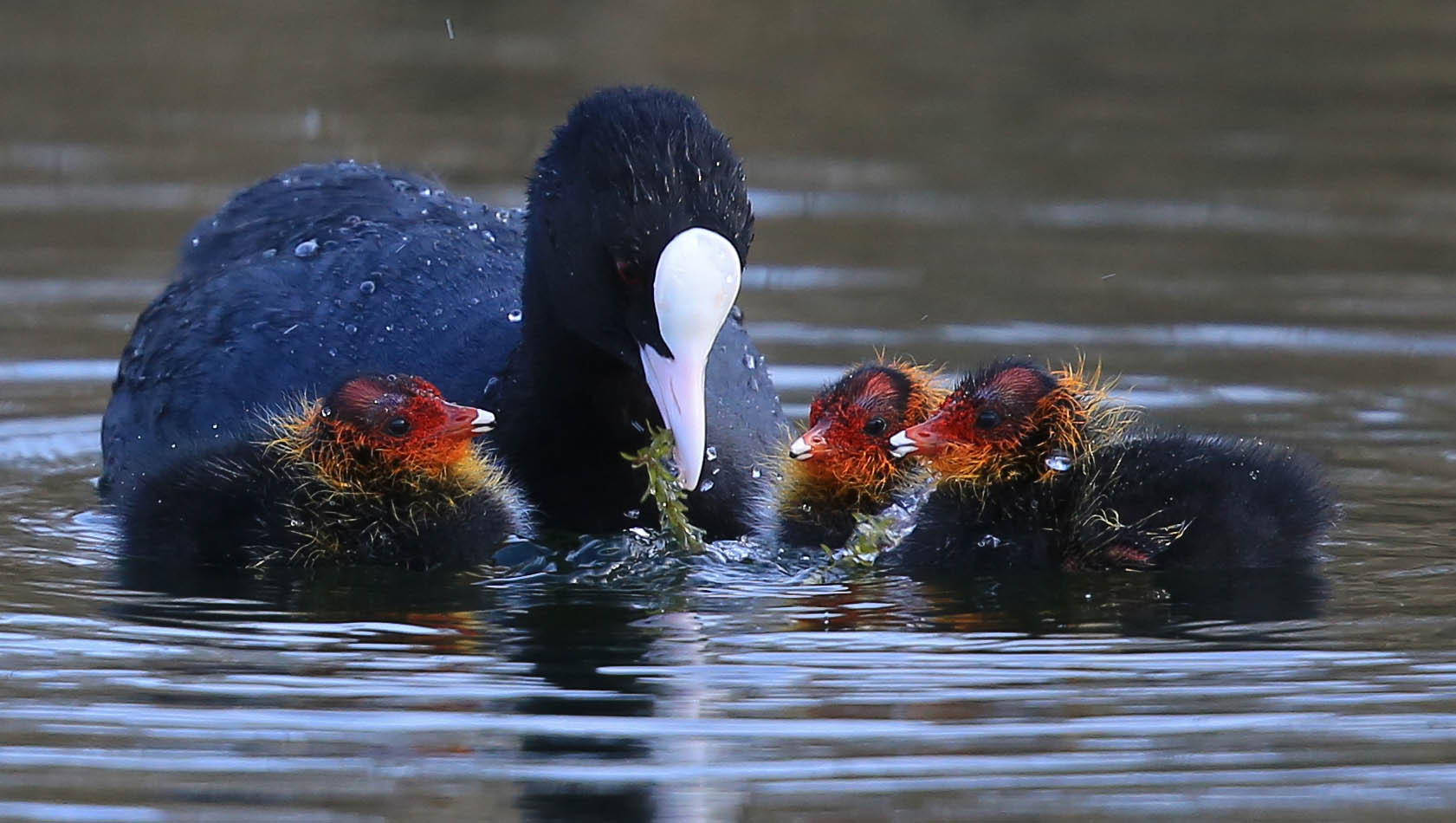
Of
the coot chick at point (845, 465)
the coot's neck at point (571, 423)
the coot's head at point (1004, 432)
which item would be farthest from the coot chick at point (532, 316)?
the coot's head at point (1004, 432)

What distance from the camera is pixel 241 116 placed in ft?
42.2

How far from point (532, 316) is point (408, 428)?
0.38 meters

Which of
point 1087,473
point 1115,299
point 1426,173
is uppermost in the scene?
point 1426,173

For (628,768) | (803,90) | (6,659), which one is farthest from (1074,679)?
(803,90)

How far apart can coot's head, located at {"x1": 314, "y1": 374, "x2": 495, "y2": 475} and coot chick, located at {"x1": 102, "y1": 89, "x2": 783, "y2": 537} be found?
192 mm

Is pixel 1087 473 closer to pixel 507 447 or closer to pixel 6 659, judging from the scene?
pixel 507 447

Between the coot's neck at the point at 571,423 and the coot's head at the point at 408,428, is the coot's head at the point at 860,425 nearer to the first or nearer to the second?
the coot's neck at the point at 571,423

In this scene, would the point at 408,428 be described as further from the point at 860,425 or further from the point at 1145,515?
the point at 1145,515

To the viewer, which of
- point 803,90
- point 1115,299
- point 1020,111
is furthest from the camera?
point 803,90

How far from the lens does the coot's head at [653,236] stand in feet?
16.8

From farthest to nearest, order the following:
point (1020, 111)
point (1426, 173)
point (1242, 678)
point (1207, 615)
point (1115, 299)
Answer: point (1020, 111), point (1426, 173), point (1115, 299), point (1207, 615), point (1242, 678)

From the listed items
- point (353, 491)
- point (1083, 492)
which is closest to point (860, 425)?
point (1083, 492)

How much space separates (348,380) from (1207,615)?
1998 millimetres

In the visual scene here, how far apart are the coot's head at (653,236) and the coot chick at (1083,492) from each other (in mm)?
783
